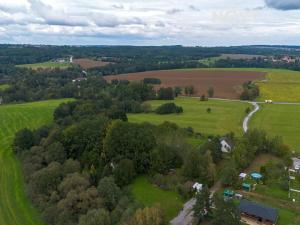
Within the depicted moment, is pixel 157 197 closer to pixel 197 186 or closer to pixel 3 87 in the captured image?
pixel 197 186

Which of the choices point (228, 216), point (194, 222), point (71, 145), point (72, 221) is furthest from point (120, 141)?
point (228, 216)

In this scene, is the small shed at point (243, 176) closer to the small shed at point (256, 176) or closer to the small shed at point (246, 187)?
the small shed at point (256, 176)

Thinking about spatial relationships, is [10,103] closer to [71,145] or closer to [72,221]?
[71,145]

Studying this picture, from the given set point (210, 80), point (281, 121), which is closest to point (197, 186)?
point (281, 121)

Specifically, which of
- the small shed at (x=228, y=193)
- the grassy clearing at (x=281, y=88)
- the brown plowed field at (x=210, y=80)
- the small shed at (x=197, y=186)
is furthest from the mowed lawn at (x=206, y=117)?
the small shed at (x=228, y=193)

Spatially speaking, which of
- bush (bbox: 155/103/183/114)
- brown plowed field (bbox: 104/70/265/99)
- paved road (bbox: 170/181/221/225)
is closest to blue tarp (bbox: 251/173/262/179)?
paved road (bbox: 170/181/221/225)

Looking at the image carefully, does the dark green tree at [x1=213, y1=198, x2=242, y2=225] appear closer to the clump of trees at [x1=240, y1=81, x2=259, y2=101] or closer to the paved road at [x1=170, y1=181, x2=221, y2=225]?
the paved road at [x1=170, y1=181, x2=221, y2=225]

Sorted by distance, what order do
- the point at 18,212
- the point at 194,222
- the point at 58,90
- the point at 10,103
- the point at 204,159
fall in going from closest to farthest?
the point at 194,222
the point at 18,212
the point at 204,159
the point at 10,103
the point at 58,90
